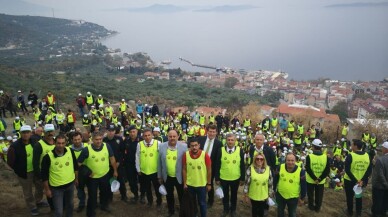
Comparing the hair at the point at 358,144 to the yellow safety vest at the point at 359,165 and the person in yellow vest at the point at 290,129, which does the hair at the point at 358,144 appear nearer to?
the yellow safety vest at the point at 359,165

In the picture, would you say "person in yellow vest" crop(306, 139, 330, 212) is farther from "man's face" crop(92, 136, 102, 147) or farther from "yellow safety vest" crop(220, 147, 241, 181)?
"man's face" crop(92, 136, 102, 147)

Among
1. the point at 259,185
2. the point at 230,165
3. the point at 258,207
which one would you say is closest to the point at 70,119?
the point at 230,165

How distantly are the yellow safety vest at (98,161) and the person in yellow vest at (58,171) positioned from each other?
0.97ft

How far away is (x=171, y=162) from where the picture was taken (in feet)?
16.1

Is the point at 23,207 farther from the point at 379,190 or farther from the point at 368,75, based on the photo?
the point at 368,75

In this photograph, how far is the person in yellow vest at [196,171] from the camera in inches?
182

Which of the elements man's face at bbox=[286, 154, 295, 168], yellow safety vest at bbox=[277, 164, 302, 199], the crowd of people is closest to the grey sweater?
the crowd of people

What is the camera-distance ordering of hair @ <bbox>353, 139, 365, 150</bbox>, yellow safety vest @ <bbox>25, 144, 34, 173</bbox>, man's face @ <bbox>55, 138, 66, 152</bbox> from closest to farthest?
man's face @ <bbox>55, 138, 66, 152</bbox> → yellow safety vest @ <bbox>25, 144, 34, 173</bbox> → hair @ <bbox>353, 139, 365, 150</bbox>

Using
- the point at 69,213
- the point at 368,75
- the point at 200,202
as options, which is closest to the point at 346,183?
the point at 200,202

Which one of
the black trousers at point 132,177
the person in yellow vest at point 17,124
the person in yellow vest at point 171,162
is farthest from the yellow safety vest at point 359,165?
the person in yellow vest at point 17,124

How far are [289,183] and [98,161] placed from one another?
10.5ft

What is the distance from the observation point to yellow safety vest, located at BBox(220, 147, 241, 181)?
196 inches

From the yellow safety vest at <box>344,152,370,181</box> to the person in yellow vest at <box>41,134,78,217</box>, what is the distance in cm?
504

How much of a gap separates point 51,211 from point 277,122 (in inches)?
548
